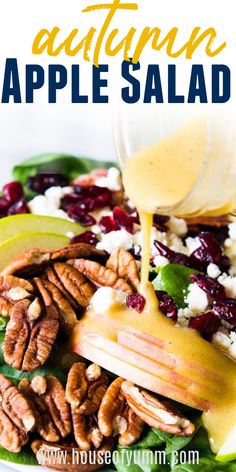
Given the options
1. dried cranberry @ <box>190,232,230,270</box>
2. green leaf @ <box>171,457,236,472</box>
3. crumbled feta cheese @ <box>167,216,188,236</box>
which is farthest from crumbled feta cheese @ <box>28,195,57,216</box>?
green leaf @ <box>171,457,236,472</box>

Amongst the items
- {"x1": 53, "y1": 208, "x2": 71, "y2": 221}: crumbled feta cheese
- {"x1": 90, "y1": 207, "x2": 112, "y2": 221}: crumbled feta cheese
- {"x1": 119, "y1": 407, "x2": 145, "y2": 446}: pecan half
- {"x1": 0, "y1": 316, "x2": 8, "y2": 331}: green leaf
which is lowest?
{"x1": 119, "y1": 407, "x2": 145, "y2": 446}: pecan half

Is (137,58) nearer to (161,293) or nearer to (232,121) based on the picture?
(232,121)

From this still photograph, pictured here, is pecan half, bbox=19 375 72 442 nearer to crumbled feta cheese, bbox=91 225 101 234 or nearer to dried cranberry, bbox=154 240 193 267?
dried cranberry, bbox=154 240 193 267

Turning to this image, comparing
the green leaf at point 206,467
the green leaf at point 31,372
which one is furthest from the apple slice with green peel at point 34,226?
the green leaf at point 206,467

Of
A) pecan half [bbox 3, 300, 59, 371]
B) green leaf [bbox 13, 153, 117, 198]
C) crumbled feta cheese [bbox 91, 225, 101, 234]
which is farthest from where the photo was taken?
green leaf [bbox 13, 153, 117, 198]

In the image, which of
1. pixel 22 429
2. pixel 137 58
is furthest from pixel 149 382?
pixel 137 58

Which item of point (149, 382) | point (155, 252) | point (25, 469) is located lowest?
point (25, 469)
